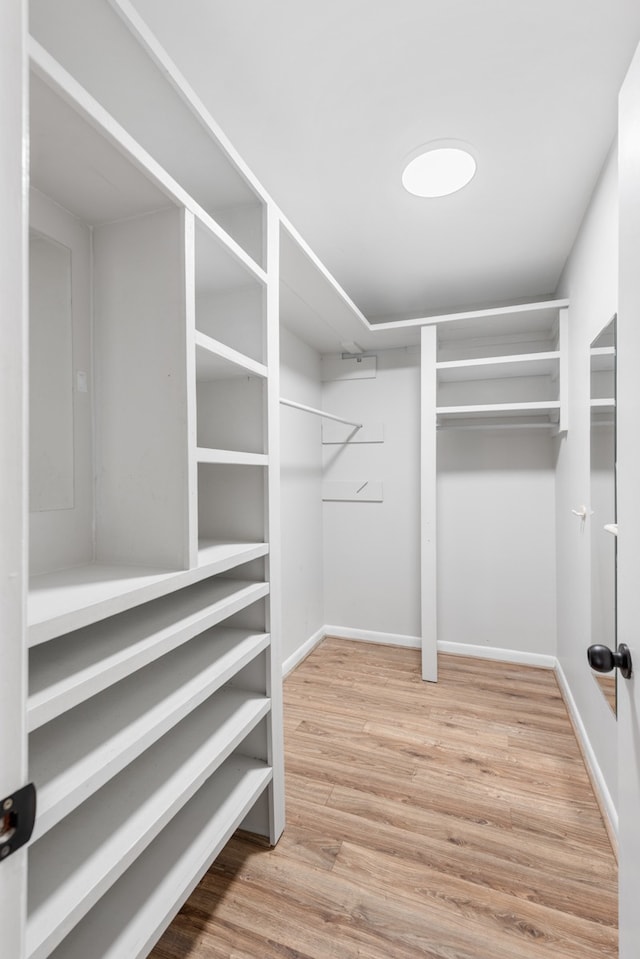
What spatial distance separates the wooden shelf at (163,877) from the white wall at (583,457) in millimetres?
1332

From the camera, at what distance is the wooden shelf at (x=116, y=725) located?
722 mm

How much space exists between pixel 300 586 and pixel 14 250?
2706mm

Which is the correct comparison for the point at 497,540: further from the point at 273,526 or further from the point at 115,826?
the point at 115,826

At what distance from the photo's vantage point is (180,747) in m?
1.14

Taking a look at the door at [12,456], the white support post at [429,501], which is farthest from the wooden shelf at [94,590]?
the white support post at [429,501]

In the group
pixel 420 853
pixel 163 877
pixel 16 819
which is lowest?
pixel 420 853

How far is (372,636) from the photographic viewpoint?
10.7 ft

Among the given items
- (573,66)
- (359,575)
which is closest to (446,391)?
(359,575)

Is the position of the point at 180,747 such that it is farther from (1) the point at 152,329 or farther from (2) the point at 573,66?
(2) the point at 573,66

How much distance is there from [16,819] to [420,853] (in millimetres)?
1508

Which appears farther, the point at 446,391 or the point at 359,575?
the point at 359,575

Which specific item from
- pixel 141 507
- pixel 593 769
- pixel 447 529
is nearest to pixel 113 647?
pixel 141 507

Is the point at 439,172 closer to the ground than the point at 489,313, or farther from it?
farther from it

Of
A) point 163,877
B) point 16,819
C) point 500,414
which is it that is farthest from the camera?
point 500,414
